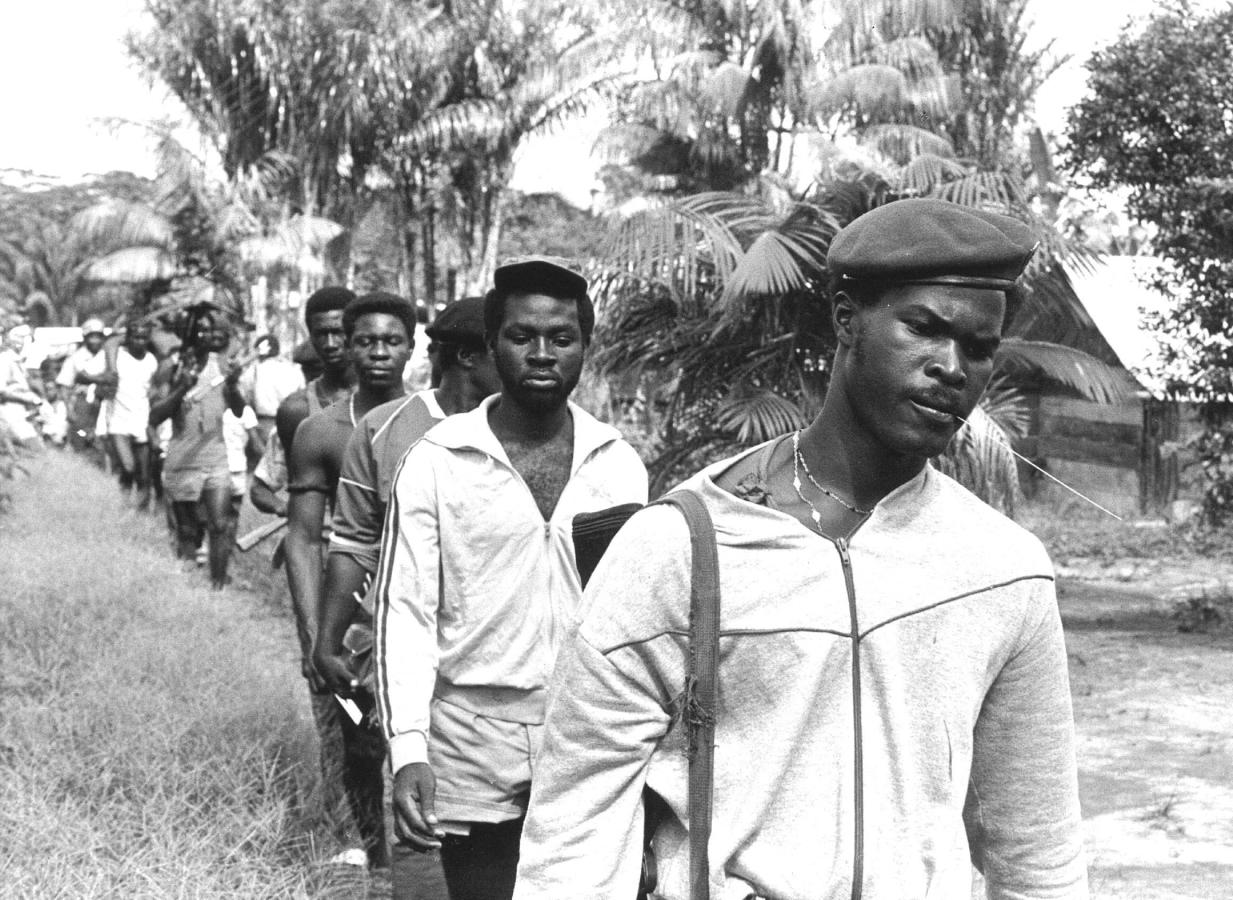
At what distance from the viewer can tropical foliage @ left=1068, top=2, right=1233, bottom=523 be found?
9.81 m

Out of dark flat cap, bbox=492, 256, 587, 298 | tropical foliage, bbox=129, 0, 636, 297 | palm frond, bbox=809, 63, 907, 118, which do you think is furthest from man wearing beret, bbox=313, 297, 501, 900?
tropical foliage, bbox=129, 0, 636, 297

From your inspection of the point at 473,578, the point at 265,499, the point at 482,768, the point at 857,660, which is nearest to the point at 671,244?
the point at 265,499

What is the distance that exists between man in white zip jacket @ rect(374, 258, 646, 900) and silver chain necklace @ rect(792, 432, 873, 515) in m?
1.49

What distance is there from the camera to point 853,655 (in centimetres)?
199

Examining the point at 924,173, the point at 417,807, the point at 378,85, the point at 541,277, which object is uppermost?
the point at 378,85

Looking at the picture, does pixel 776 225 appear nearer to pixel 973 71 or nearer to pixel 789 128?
pixel 789 128

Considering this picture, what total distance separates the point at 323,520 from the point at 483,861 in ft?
7.21

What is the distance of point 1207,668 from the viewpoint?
9312mm

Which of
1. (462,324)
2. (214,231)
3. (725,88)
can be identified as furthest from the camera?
(214,231)

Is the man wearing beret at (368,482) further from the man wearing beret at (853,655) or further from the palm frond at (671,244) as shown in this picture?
the palm frond at (671,244)

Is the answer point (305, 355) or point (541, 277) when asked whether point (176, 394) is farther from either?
point (541, 277)

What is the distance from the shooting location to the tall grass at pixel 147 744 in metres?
4.86

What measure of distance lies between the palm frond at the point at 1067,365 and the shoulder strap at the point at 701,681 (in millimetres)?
7448

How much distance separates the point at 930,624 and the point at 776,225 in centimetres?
707
